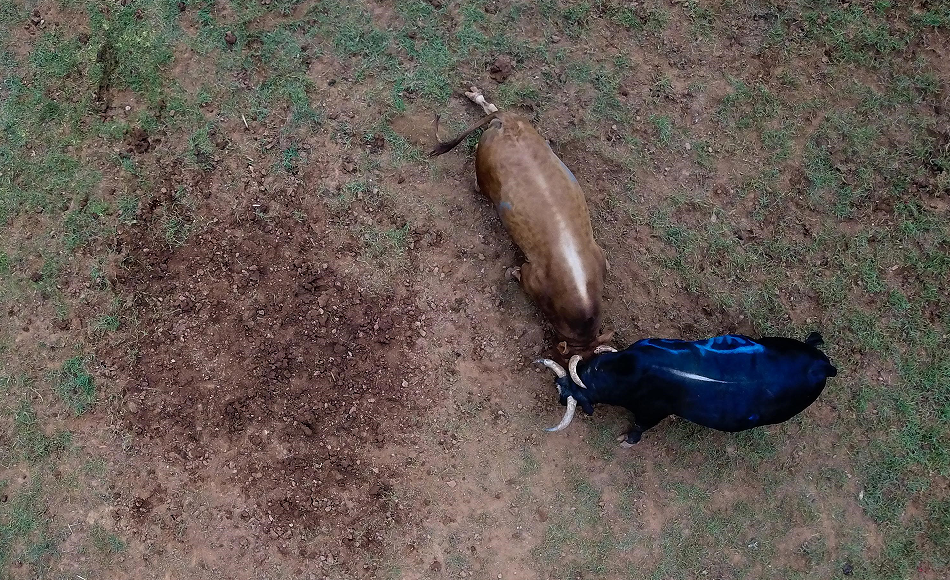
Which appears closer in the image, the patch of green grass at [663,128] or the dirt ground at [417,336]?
the dirt ground at [417,336]

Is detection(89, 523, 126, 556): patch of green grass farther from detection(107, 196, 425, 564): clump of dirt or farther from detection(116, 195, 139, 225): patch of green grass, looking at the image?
detection(116, 195, 139, 225): patch of green grass

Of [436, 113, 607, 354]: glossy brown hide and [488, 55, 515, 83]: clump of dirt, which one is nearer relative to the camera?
[436, 113, 607, 354]: glossy brown hide

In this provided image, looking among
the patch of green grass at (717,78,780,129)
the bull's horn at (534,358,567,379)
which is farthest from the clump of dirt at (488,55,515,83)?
the bull's horn at (534,358,567,379)

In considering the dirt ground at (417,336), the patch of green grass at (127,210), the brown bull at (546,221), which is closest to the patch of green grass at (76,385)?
the dirt ground at (417,336)

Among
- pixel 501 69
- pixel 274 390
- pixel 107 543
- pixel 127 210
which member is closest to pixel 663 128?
pixel 501 69

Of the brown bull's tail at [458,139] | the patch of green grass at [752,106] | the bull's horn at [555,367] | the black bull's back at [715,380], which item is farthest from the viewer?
the patch of green grass at [752,106]

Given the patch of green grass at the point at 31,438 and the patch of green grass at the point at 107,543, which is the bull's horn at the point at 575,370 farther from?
the patch of green grass at the point at 31,438
